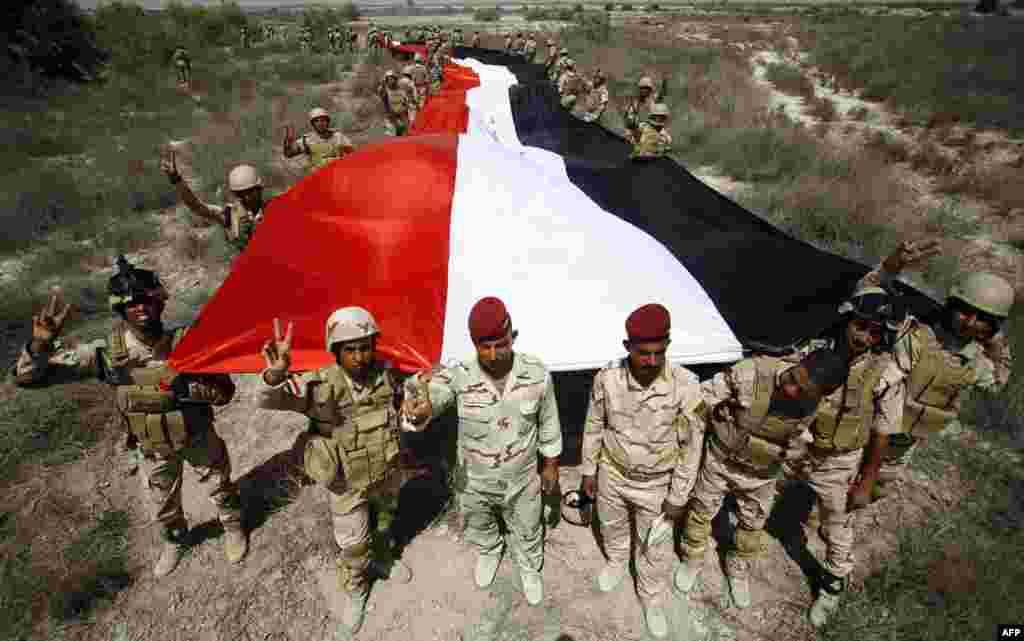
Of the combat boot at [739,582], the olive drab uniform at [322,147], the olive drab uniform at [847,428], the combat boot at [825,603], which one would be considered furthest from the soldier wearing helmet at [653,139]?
the combat boot at [825,603]

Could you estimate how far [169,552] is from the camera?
3459mm

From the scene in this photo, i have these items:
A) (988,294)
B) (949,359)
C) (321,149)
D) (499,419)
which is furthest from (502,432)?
(321,149)

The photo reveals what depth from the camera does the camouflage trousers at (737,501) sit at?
9.39ft

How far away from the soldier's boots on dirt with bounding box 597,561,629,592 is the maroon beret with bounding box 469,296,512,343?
2.06 metres

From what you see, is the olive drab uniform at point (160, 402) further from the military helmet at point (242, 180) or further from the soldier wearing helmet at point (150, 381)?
the military helmet at point (242, 180)

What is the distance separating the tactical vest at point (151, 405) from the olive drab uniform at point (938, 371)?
14.2 ft

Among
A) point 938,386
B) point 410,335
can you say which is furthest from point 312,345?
point 938,386

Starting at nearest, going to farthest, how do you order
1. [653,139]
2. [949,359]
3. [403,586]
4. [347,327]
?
[347,327] < [949,359] < [403,586] < [653,139]

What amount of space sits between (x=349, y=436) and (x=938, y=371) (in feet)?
11.3

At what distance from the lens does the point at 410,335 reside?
345 cm

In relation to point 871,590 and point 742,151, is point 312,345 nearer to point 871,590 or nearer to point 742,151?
point 871,590

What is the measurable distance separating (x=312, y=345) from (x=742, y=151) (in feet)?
36.7

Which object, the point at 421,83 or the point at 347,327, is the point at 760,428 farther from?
the point at 421,83

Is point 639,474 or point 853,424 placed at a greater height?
point 853,424
